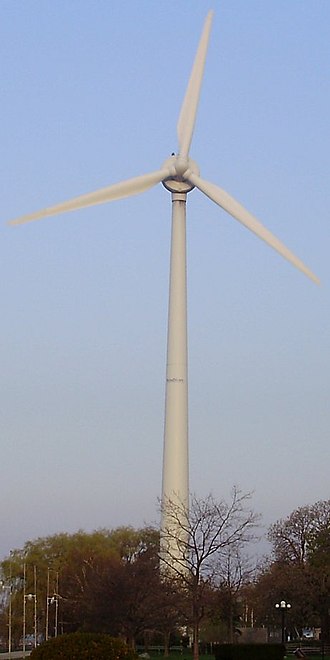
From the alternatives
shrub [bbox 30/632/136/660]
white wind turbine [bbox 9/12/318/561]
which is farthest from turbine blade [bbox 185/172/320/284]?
shrub [bbox 30/632/136/660]

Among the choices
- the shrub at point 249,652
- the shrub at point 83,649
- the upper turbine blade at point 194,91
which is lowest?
the shrub at point 249,652

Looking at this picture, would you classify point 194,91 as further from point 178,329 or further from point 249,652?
point 249,652

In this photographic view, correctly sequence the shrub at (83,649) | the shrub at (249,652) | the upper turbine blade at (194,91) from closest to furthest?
1. the shrub at (83,649)
2. the shrub at (249,652)
3. the upper turbine blade at (194,91)

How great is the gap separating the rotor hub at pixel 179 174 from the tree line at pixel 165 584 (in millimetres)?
18416

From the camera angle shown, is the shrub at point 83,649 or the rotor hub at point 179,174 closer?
the shrub at point 83,649

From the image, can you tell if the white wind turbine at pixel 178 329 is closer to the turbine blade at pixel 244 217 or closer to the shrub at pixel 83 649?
the turbine blade at pixel 244 217

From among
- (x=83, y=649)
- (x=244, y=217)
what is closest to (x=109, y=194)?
(x=244, y=217)

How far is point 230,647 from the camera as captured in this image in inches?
2040

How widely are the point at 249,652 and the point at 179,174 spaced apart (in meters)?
27.9

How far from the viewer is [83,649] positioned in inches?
1117

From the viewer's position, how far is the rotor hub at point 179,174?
6575 cm

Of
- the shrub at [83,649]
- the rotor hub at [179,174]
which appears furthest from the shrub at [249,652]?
the rotor hub at [179,174]

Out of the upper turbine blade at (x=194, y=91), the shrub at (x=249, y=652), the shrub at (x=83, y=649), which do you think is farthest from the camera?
the upper turbine blade at (x=194, y=91)

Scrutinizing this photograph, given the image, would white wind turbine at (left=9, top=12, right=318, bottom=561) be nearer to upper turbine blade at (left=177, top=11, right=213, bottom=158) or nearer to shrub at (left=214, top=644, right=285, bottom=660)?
upper turbine blade at (left=177, top=11, right=213, bottom=158)
